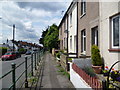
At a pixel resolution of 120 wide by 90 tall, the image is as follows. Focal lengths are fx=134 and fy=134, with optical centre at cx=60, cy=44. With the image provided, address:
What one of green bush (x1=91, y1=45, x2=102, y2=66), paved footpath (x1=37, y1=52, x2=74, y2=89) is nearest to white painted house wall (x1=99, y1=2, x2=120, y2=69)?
green bush (x1=91, y1=45, x2=102, y2=66)

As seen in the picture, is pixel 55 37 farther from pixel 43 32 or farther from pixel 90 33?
pixel 43 32

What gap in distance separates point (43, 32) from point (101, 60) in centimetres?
5786

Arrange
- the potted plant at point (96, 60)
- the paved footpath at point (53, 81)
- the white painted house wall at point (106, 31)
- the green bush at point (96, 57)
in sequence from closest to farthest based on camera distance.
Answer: the white painted house wall at point (106, 31), the paved footpath at point (53, 81), the potted plant at point (96, 60), the green bush at point (96, 57)

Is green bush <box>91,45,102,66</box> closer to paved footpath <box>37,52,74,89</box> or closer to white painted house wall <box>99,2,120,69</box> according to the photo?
white painted house wall <box>99,2,120,69</box>

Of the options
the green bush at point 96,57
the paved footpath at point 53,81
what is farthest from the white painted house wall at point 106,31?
the paved footpath at point 53,81

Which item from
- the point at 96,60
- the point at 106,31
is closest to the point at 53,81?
the point at 96,60

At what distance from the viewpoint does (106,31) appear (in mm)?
6039

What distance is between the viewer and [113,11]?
214 inches

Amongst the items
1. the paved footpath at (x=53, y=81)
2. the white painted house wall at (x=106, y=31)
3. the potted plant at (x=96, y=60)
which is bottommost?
the paved footpath at (x=53, y=81)

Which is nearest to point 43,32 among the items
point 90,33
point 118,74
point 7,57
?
point 7,57

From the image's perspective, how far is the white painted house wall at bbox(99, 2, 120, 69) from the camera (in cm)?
535

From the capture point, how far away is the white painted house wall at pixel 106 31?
17.6 feet

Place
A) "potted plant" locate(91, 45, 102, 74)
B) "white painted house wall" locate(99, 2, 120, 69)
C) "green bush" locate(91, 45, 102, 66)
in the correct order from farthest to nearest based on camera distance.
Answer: "green bush" locate(91, 45, 102, 66), "potted plant" locate(91, 45, 102, 74), "white painted house wall" locate(99, 2, 120, 69)

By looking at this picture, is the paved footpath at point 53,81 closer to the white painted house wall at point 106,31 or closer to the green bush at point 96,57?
the green bush at point 96,57
